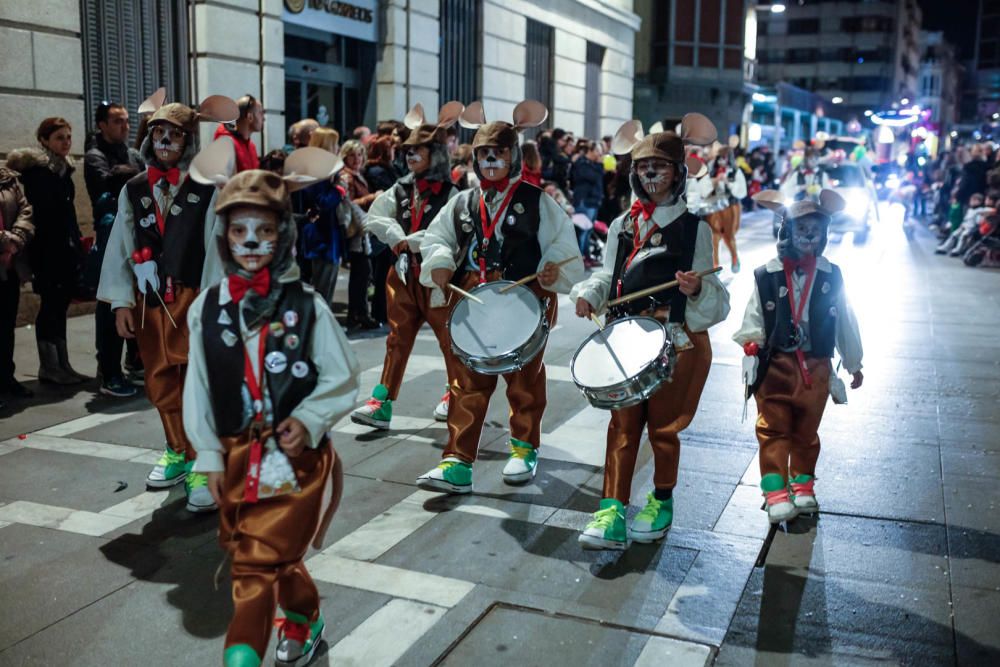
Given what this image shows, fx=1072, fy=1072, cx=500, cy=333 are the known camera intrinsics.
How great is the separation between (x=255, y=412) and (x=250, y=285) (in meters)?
0.42

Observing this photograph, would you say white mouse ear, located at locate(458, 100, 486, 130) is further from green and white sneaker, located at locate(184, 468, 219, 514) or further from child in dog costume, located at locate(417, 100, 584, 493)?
green and white sneaker, located at locate(184, 468, 219, 514)

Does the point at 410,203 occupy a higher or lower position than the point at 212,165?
lower

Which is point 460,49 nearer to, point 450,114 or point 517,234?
point 450,114

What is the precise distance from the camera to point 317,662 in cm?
384

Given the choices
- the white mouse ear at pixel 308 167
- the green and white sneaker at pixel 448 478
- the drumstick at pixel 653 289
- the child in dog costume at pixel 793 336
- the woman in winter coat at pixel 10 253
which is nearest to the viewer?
the white mouse ear at pixel 308 167

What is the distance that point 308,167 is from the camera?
367cm

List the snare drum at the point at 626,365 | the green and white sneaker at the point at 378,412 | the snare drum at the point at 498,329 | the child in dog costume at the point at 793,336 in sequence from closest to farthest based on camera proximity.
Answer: the snare drum at the point at 626,365 → the child in dog costume at the point at 793,336 → the snare drum at the point at 498,329 → the green and white sneaker at the point at 378,412

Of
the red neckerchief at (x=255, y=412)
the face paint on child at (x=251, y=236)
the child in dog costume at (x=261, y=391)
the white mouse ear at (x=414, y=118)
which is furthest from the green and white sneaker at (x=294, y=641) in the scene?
the white mouse ear at (x=414, y=118)

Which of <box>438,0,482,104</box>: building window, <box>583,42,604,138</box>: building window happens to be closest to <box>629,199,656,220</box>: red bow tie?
<box>438,0,482,104</box>: building window

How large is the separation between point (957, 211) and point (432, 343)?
15.6 meters

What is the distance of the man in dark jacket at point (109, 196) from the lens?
7871 mm

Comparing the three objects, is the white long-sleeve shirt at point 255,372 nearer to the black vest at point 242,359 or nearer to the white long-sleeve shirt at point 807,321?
the black vest at point 242,359

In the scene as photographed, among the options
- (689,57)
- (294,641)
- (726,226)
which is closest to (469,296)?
(294,641)

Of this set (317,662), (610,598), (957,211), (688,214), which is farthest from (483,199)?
(957,211)
